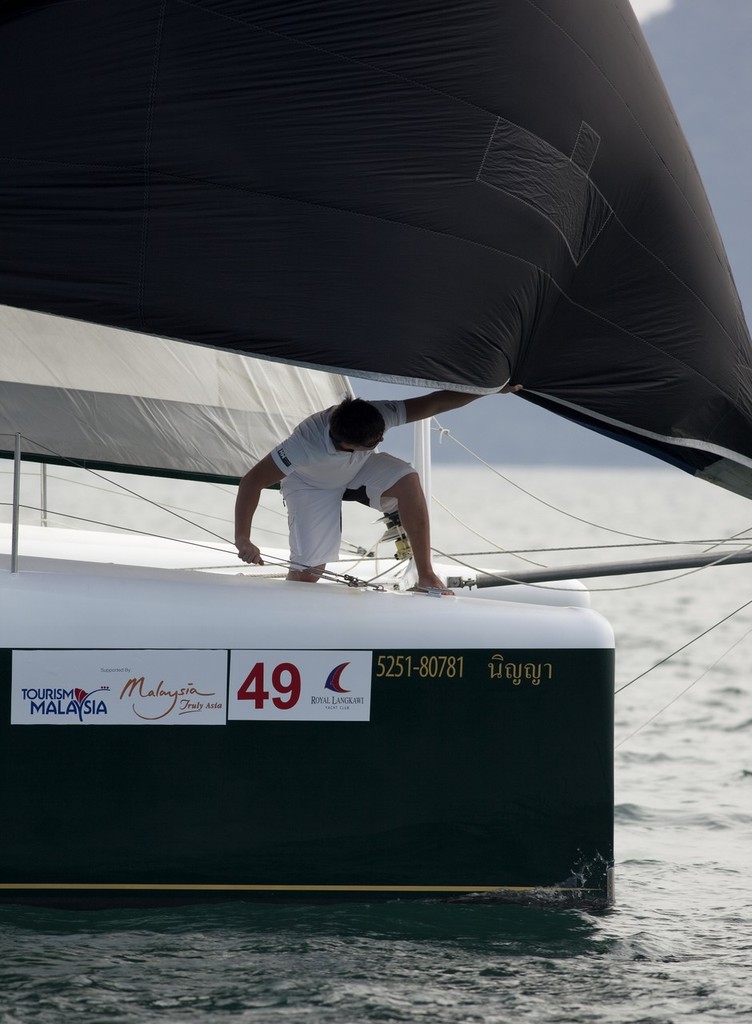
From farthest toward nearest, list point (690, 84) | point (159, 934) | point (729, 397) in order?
point (690, 84) → point (729, 397) → point (159, 934)

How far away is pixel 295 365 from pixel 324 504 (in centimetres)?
62

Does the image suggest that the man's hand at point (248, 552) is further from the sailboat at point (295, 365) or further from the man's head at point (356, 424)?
the man's head at point (356, 424)

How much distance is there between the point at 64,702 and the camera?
11.3ft

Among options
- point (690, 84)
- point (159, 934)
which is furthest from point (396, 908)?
point (690, 84)

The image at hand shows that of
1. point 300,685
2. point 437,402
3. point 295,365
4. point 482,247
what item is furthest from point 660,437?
point 300,685

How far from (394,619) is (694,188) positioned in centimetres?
186

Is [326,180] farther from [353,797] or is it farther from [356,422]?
[353,797]

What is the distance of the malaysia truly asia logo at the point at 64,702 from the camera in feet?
11.2

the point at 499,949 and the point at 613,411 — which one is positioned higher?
the point at 613,411

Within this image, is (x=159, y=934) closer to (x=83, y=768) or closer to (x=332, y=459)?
(x=83, y=768)

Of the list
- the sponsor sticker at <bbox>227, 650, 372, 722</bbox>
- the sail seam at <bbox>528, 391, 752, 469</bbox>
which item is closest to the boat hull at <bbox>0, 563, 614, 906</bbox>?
the sponsor sticker at <bbox>227, 650, 372, 722</bbox>

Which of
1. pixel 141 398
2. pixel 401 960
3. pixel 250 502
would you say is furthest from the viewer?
pixel 141 398

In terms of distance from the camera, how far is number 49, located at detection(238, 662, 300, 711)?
11.5 ft

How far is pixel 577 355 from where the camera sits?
13.1ft
